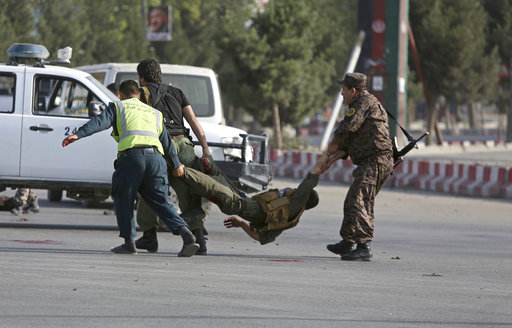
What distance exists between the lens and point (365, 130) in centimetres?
1067

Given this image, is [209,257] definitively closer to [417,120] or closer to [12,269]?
[12,269]

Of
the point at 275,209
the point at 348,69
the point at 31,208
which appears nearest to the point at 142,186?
the point at 275,209

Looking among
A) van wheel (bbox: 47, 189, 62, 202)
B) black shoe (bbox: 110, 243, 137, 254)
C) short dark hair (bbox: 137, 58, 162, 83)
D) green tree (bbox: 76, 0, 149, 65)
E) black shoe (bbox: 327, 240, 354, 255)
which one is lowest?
van wheel (bbox: 47, 189, 62, 202)

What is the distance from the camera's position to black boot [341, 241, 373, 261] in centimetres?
1067

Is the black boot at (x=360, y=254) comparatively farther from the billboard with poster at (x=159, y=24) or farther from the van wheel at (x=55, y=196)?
the billboard with poster at (x=159, y=24)

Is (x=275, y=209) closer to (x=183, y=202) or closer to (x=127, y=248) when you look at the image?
(x=183, y=202)

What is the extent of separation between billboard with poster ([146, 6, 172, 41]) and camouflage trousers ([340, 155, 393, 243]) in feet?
112

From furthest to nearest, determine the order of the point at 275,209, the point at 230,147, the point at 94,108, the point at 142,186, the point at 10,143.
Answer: the point at 230,147 → the point at 10,143 → the point at 94,108 → the point at 275,209 → the point at 142,186

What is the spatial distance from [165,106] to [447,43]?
38248 mm

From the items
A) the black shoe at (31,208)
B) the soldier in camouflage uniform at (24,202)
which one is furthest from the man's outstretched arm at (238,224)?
the black shoe at (31,208)

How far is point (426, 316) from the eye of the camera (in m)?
7.33

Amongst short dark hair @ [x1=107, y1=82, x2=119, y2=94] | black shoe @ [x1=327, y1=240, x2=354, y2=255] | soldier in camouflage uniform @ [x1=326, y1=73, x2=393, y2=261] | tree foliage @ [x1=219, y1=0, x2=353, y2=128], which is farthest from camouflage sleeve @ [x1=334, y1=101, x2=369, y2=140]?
tree foliage @ [x1=219, y1=0, x2=353, y2=128]

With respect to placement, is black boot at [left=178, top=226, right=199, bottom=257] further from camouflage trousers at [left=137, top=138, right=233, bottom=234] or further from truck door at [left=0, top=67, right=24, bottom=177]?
truck door at [left=0, top=67, right=24, bottom=177]

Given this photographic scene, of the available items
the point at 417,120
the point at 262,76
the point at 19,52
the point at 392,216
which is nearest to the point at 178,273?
the point at 19,52
